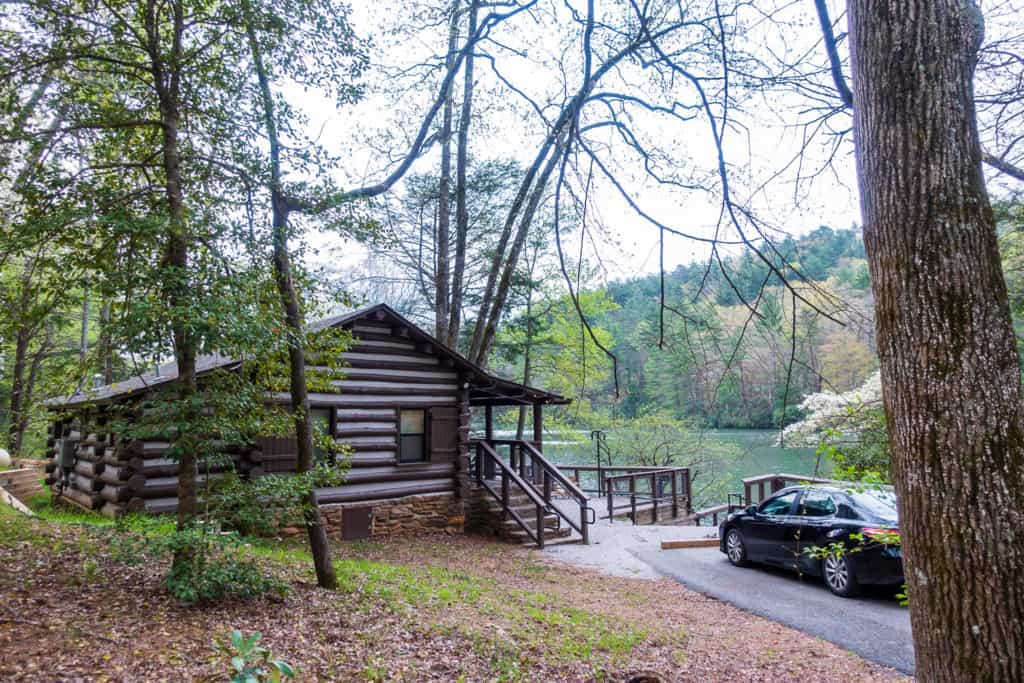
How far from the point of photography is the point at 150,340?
17.0ft

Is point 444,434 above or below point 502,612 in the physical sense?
above

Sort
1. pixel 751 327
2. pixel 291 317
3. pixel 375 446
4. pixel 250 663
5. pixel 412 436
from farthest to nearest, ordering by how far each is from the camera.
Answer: pixel 412 436
pixel 375 446
pixel 291 317
pixel 751 327
pixel 250 663

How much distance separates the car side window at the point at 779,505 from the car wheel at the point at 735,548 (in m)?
0.67

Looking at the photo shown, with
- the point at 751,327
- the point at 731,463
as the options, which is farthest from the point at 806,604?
the point at 731,463

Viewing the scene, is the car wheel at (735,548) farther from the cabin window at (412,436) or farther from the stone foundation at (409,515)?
the cabin window at (412,436)

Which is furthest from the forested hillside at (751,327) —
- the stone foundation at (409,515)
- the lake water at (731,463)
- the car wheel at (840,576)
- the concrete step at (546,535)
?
the lake water at (731,463)

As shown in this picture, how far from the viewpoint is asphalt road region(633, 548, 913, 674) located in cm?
665

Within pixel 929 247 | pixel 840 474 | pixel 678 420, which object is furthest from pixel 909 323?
pixel 678 420

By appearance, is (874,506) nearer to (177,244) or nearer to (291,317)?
(291,317)

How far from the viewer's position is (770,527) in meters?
10.2

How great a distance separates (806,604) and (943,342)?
23.6 ft

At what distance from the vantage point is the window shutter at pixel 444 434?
1338cm

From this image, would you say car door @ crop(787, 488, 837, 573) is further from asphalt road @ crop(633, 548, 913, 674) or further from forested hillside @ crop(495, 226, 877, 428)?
forested hillside @ crop(495, 226, 877, 428)

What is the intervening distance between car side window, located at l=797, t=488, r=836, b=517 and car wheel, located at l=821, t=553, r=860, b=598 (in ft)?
2.16
